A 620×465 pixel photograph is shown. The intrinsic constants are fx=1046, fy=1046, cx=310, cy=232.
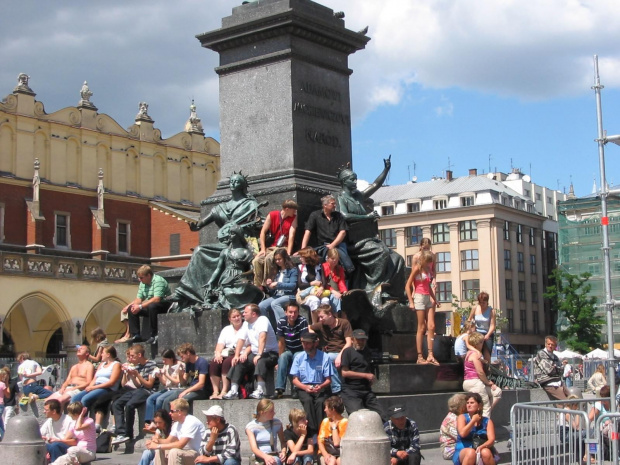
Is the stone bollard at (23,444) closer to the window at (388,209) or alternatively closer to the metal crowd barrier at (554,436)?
the metal crowd barrier at (554,436)

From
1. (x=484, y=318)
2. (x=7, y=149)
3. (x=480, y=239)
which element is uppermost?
(x=7, y=149)

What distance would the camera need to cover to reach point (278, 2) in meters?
13.5

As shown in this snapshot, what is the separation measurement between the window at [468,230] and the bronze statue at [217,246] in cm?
5932

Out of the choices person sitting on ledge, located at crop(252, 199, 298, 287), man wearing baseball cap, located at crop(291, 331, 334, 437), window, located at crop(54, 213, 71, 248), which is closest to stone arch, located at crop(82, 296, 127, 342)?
window, located at crop(54, 213, 71, 248)

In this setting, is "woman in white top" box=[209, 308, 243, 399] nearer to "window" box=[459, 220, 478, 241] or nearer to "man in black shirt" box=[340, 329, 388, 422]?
"man in black shirt" box=[340, 329, 388, 422]

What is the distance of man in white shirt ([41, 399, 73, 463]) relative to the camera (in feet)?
33.0

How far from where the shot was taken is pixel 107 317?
49.6 metres

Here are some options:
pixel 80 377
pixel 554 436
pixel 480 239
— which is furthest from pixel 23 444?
pixel 480 239

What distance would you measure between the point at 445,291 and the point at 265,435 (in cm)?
6238

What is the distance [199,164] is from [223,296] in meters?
47.5

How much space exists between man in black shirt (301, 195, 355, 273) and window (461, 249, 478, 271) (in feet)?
194

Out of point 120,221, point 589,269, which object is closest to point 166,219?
point 120,221

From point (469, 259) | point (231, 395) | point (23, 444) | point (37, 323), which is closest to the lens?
point (23, 444)

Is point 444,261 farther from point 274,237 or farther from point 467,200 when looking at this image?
point 274,237
